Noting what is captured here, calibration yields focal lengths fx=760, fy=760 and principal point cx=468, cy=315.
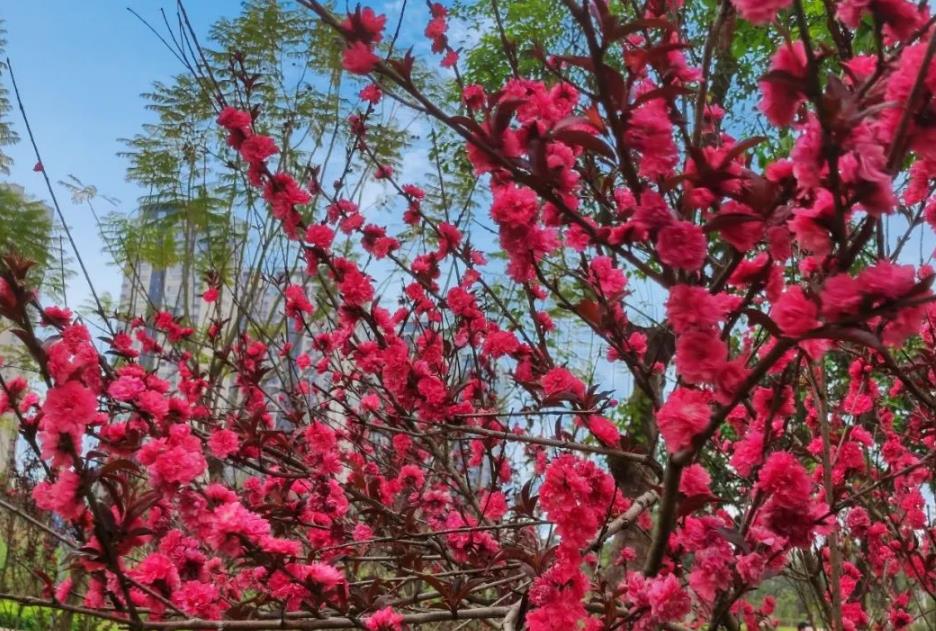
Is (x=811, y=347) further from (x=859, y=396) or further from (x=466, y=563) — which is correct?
(x=859, y=396)

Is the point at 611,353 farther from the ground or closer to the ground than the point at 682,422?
farther from the ground

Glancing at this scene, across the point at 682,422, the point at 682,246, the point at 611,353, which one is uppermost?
the point at 611,353

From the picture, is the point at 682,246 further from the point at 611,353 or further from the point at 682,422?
the point at 611,353

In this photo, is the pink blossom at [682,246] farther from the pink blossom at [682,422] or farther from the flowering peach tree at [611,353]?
the pink blossom at [682,422]

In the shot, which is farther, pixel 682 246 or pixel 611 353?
pixel 611 353

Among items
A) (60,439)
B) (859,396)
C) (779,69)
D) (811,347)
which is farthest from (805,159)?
(859,396)

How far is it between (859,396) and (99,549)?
2.36 meters

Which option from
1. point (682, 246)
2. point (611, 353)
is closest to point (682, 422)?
point (682, 246)

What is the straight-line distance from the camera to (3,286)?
4.78ft

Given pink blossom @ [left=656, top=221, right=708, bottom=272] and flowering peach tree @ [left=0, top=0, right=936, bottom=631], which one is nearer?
flowering peach tree @ [left=0, top=0, right=936, bottom=631]

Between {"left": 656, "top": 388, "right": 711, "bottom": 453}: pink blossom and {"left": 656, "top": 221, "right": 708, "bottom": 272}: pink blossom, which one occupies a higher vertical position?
{"left": 656, "top": 221, "right": 708, "bottom": 272}: pink blossom

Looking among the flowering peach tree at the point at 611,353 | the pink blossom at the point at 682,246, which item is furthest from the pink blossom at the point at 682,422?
the pink blossom at the point at 682,246

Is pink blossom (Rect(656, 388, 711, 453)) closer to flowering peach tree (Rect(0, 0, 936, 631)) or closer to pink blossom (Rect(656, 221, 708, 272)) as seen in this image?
flowering peach tree (Rect(0, 0, 936, 631))

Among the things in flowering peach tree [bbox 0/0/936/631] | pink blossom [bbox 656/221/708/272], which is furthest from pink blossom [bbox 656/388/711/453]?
pink blossom [bbox 656/221/708/272]
